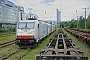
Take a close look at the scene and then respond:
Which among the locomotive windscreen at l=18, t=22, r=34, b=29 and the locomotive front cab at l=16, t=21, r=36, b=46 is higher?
the locomotive windscreen at l=18, t=22, r=34, b=29

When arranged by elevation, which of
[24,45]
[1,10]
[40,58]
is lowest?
[24,45]

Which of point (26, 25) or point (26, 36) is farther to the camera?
point (26, 25)

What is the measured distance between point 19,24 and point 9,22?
77.7 metres

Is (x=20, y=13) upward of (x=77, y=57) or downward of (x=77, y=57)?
upward

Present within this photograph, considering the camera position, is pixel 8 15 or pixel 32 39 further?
pixel 8 15

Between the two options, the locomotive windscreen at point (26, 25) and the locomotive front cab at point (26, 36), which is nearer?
the locomotive front cab at point (26, 36)

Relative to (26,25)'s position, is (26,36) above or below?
below

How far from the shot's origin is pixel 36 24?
16125mm

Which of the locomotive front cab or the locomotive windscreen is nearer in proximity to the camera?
the locomotive front cab

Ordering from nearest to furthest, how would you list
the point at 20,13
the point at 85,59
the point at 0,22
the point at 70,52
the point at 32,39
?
1. the point at 85,59
2. the point at 70,52
3. the point at 32,39
4. the point at 0,22
5. the point at 20,13

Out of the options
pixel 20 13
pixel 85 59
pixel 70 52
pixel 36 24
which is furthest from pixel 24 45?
pixel 20 13

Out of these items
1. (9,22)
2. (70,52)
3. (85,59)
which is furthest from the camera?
(9,22)

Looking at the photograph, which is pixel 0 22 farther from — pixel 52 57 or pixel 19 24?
pixel 52 57

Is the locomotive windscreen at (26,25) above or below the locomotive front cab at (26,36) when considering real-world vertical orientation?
above
